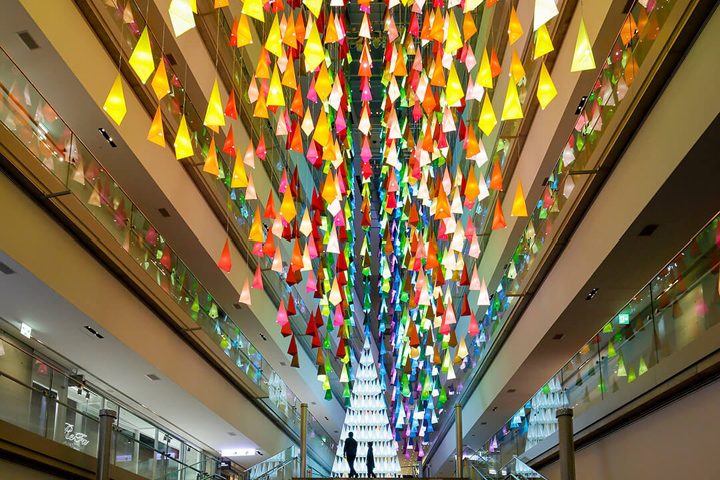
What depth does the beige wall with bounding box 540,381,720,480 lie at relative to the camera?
739 cm

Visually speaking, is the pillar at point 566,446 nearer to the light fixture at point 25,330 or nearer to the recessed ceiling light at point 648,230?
the recessed ceiling light at point 648,230

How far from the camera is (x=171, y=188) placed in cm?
1188

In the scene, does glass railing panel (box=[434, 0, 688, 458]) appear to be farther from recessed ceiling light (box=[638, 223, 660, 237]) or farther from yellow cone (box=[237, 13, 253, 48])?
yellow cone (box=[237, 13, 253, 48])

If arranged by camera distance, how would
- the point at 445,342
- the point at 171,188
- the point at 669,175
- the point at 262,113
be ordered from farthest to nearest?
the point at 445,342
the point at 171,188
the point at 262,113
the point at 669,175

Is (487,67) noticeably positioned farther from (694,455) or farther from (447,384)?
(447,384)

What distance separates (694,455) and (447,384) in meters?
16.2

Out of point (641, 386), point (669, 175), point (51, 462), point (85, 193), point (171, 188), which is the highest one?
point (171, 188)

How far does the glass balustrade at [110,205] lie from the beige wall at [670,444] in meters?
6.37

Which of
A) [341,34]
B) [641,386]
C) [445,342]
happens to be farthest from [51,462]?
[445,342]

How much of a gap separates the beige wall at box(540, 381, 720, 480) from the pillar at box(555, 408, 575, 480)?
3.41ft

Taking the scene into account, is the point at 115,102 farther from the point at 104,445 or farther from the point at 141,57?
the point at 104,445

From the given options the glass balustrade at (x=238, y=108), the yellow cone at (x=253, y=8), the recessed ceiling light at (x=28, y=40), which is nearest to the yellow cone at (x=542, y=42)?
the yellow cone at (x=253, y=8)

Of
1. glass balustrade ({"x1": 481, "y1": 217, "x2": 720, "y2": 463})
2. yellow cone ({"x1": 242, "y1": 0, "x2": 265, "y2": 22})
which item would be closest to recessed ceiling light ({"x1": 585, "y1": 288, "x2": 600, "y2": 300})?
Answer: glass balustrade ({"x1": 481, "y1": 217, "x2": 720, "y2": 463})

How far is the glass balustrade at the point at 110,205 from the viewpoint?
313 inches
